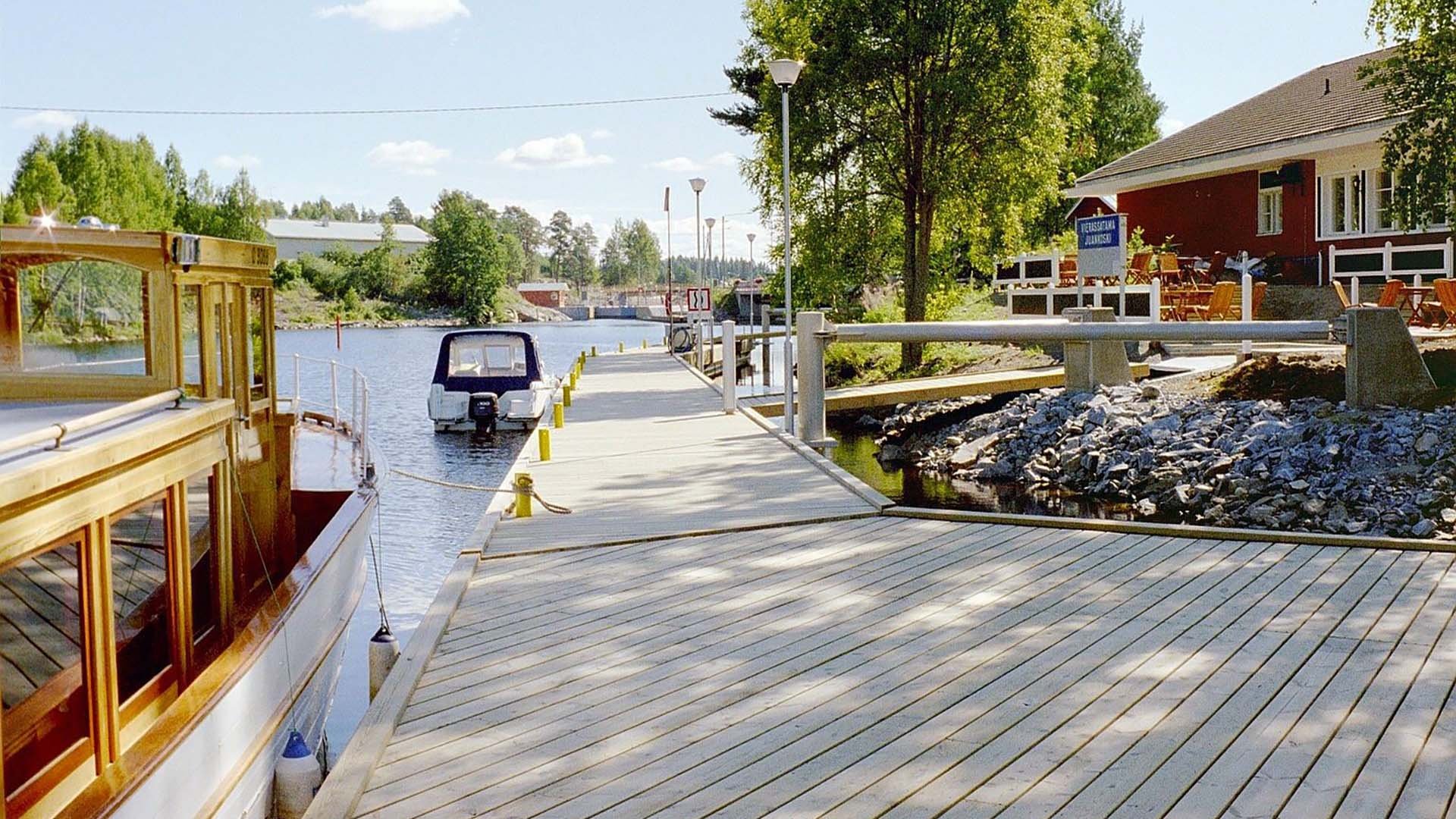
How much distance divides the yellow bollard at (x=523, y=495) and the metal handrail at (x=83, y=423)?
3.61 metres

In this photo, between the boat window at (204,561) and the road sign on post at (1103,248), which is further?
the road sign on post at (1103,248)

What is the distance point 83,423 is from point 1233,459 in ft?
40.0

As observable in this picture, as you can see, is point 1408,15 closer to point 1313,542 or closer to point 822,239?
point 1313,542

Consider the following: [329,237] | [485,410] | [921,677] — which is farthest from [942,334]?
[329,237]

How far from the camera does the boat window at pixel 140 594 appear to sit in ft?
15.2

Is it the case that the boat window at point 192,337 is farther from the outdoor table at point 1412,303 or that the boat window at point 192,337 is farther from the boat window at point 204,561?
the outdoor table at point 1412,303

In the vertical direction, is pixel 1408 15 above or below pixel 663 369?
above

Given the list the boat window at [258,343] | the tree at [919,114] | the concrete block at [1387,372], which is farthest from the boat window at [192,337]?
the tree at [919,114]

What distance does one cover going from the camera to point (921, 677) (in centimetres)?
511

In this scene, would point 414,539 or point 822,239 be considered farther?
point 822,239

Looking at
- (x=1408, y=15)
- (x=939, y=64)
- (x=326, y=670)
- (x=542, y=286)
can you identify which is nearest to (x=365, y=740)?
(x=326, y=670)

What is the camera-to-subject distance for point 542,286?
526 feet

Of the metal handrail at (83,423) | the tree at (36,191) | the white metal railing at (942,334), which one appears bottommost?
the metal handrail at (83,423)

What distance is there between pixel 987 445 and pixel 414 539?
25.1ft
